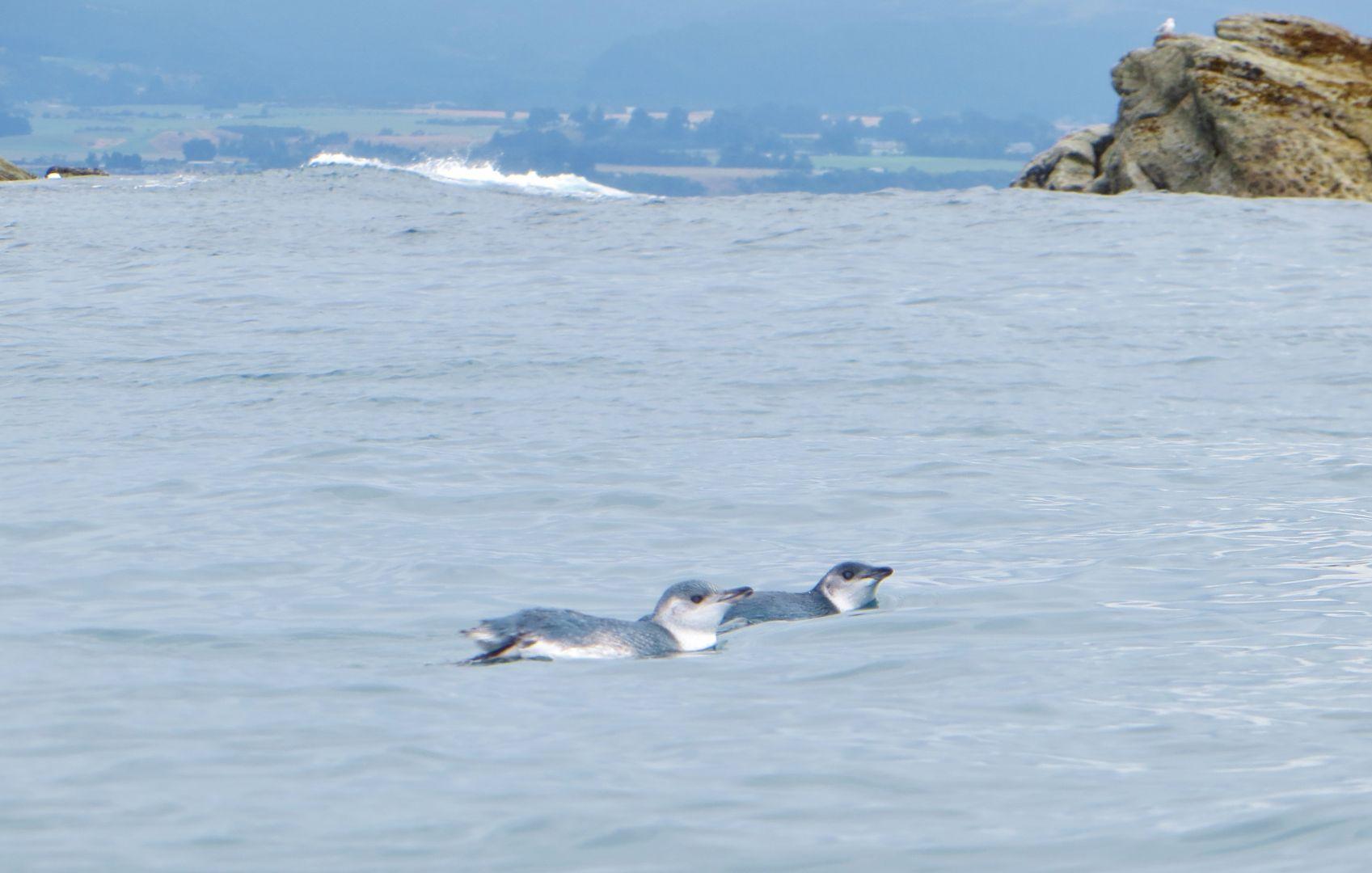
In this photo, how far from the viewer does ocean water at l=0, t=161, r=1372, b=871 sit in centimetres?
512

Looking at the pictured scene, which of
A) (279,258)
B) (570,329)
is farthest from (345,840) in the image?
→ (279,258)

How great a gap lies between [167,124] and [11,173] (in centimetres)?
7888

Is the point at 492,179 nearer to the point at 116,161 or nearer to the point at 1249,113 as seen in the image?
the point at 1249,113

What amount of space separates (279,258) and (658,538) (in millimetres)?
16427

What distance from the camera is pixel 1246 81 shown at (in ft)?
89.7

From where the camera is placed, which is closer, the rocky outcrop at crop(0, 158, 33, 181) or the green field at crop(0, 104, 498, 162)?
the rocky outcrop at crop(0, 158, 33, 181)

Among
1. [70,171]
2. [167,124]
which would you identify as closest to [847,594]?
[70,171]

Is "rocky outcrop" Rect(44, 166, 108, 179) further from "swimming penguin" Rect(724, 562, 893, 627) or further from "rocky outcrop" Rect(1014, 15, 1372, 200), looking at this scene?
"swimming penguin" Rect(724, 562, 893, 627)

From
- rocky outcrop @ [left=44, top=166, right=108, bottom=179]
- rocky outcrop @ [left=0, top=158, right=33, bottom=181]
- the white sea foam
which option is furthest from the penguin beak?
rocky outcrop @ [left=44, top=166, right=108, bottom=179]

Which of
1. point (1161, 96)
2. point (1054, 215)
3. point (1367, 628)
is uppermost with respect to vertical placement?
point (1161, 96)

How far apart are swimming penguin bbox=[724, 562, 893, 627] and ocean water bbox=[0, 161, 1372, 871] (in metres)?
0.22

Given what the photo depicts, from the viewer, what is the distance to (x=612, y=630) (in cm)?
715

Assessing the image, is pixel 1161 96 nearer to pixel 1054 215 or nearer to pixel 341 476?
pixel 1054 215

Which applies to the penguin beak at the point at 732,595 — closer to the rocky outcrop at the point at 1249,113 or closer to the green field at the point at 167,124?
the rocky outcrop at the point at 1249,113
